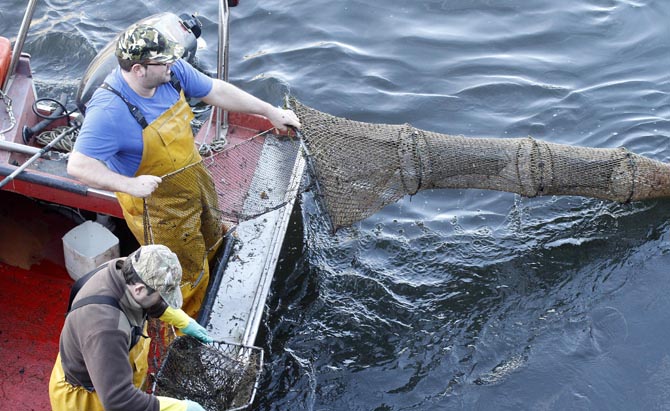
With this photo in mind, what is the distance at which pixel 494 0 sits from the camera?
1040 cm

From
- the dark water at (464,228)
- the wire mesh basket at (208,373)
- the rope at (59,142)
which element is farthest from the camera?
the rope at (59,142)

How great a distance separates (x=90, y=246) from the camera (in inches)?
231

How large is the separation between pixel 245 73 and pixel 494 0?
379 cm

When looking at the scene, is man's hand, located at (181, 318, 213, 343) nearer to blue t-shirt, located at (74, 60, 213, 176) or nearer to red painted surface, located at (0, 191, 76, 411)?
blue t-shirt, located at (74, 60, 213, 176)

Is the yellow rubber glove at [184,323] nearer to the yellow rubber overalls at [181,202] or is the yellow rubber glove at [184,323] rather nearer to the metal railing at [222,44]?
the yellow rubber overalls at [181,202]

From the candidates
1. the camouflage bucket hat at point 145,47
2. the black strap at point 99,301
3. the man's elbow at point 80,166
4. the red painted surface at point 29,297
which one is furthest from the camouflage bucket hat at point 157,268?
the red painted surface at point 29,297

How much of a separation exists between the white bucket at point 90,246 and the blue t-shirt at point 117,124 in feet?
4.49

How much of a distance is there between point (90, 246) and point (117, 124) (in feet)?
5.97

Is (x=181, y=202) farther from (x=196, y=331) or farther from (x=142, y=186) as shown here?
(x=196, y=331)

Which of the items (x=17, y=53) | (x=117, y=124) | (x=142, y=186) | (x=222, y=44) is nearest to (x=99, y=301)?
(x=142, y=186)

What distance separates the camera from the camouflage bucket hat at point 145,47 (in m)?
4.27

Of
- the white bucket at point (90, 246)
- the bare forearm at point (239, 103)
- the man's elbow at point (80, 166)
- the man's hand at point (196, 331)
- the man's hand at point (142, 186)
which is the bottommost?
the white bucket at point (90, 246)

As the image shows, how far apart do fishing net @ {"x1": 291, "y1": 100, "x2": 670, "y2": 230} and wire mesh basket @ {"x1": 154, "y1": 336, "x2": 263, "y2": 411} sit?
1297mm

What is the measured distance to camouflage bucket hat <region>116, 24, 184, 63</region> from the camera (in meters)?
4.27
